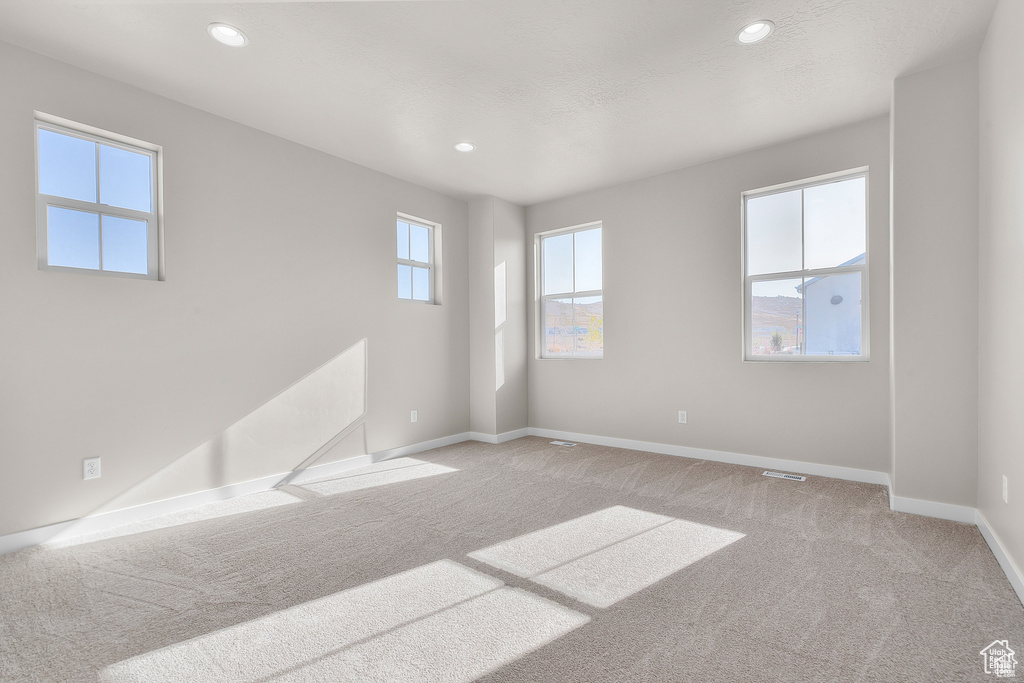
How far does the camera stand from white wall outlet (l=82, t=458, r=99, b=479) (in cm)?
286

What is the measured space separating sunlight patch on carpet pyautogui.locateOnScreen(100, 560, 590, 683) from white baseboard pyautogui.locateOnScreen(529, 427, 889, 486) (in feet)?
9.73

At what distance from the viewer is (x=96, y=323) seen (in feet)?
9.59

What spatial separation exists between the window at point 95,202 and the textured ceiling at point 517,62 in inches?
18.2

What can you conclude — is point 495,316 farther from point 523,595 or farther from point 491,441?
point 523,595

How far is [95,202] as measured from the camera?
2.97m

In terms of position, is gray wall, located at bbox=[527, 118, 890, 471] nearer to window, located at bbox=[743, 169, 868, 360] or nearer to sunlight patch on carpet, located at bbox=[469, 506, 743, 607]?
window, located at bbox=[743, 169, 868, 360]

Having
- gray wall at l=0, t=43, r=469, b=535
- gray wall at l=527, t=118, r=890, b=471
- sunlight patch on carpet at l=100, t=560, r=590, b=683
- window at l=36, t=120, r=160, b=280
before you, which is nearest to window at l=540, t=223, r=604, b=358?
gray wall at l=527, t=118, r=890, b=471

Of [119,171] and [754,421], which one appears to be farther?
[754,421]

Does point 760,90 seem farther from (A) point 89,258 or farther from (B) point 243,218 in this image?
(A) point 89,258

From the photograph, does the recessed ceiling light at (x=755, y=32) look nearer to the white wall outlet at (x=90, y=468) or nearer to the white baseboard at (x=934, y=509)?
the white baseboard at (x=934, y=509)

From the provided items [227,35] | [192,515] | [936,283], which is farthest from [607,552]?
[227,35]

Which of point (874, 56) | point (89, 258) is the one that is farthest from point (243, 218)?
point (874, 56)

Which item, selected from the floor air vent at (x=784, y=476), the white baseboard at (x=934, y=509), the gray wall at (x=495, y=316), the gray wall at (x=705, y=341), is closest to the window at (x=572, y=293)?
the gray wall at (x=705, y=341)

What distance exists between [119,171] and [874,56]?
4704 mm
